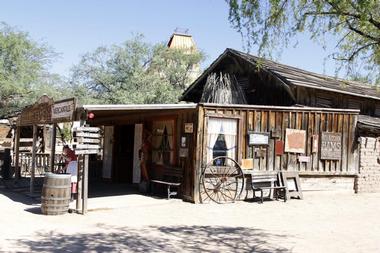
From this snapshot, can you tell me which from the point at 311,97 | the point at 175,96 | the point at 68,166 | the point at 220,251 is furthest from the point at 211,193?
the point at 175,96

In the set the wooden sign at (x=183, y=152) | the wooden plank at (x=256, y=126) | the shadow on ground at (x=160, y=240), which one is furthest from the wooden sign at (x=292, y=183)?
the shadow on ground at (x=160, y=240)

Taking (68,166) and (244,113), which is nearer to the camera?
(68,166)

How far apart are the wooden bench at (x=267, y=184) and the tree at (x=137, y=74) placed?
1898 cm

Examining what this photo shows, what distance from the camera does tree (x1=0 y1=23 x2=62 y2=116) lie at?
83.8ft

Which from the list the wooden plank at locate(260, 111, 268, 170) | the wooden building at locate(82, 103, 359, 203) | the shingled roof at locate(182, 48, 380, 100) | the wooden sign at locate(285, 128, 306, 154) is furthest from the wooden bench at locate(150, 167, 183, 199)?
the shingled roof at locate(182, 48, 380, 100)

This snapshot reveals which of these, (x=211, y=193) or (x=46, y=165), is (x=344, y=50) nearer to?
(x=211, y=193)

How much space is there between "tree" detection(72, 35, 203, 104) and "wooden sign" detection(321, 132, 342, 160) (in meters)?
18.4

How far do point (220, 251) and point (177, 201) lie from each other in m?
5.51

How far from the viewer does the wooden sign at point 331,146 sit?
15336 millimetres

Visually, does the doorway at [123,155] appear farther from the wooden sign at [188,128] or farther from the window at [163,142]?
the wooden sign at [188,128]

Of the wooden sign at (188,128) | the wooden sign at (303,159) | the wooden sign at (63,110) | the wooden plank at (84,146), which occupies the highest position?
the wooden sign at (63,110)

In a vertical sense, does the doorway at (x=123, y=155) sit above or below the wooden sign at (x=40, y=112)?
below

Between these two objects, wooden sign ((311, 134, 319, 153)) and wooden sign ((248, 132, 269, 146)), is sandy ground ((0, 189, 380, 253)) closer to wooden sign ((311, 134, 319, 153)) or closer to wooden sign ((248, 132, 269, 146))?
wooden sign ((248, 132, 269, 146))

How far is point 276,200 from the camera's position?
46.1ft
